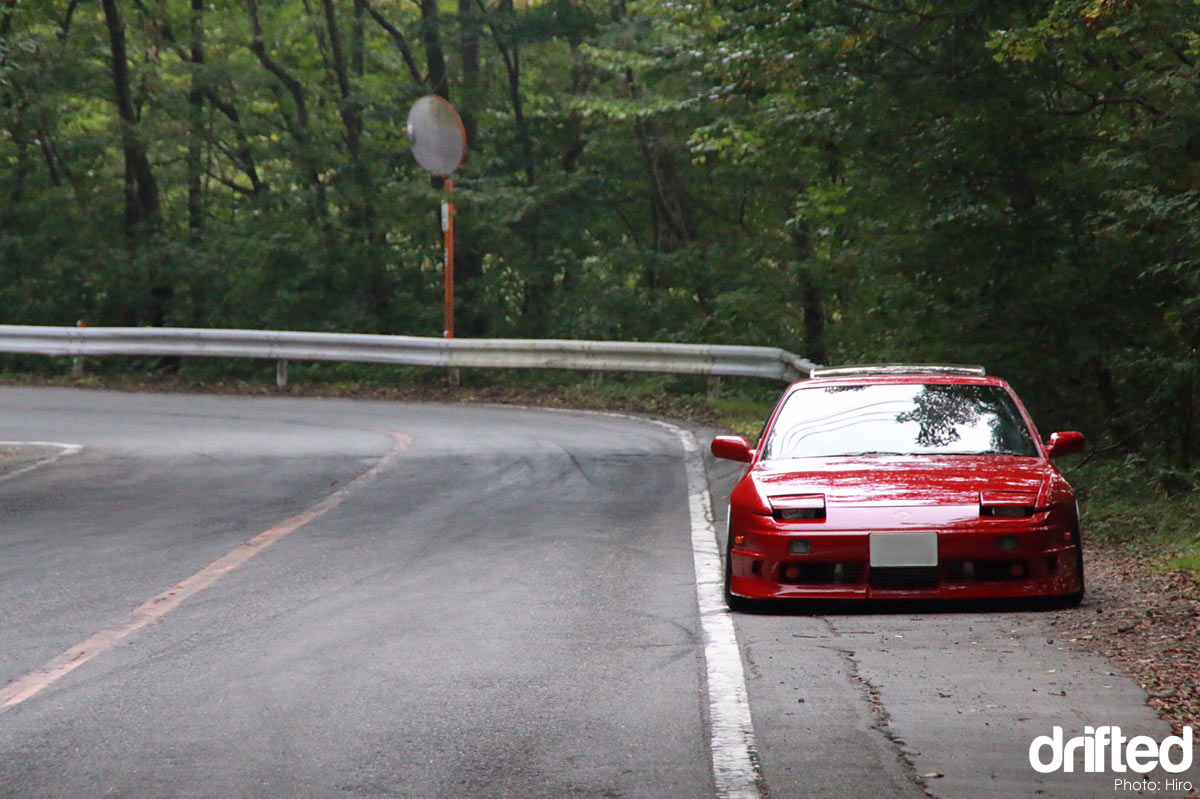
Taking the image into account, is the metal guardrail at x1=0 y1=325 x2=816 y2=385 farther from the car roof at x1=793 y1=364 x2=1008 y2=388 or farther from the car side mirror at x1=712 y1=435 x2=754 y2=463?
the car side mirror at x1=712 y1=435 x2=754 y2=463

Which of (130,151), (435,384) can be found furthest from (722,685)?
(130,151)

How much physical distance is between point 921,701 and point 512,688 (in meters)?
1.73

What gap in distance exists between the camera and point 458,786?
500 centimetres

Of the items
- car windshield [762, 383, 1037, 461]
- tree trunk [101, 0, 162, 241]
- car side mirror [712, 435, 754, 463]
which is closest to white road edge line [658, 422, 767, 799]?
car side mirror [712, 435, 754, 463]

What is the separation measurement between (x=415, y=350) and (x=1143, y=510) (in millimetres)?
13572

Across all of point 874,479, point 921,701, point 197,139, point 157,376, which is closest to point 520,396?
point 157,376

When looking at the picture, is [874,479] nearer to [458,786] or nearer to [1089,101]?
[458,786]

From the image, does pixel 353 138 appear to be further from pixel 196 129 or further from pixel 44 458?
pixel 44 458

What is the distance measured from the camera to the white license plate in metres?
7.24

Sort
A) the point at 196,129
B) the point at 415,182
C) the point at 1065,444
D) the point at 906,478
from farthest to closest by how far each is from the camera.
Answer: the point at 196,129 → the point at 415,182 → the point at 1065,444 → the point at 906,478

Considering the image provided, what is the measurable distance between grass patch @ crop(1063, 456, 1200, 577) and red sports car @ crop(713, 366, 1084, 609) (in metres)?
2.03

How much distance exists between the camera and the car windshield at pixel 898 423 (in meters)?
8.34

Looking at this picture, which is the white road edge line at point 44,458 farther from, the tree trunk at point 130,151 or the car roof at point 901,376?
the tree trunk at point 130,151

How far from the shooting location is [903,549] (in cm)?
Result: 726
